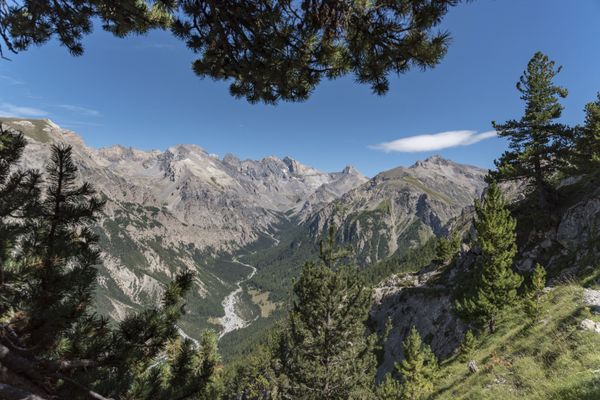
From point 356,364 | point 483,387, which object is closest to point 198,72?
point 483,387

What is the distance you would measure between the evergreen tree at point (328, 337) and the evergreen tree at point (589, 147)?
36136 millimetres

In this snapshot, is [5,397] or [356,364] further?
[356,364]

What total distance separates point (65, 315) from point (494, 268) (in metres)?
37.6

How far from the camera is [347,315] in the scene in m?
25.7

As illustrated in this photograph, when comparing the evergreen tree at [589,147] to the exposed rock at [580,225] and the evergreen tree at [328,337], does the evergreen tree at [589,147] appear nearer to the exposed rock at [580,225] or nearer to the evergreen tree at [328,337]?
the exposed rock at [580,225]

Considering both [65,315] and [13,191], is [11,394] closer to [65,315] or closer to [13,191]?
[65,315]

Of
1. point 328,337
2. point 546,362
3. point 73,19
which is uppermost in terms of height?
point 73,19

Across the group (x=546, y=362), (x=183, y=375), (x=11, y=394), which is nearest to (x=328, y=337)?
(x=546, y=362)

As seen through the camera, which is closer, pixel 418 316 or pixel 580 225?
pixel 580 225

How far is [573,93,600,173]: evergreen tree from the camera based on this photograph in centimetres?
4078

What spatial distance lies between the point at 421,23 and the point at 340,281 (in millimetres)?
21754

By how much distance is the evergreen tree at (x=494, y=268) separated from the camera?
32.6 m

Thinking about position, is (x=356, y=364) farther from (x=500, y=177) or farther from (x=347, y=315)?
(x=500, y=177)

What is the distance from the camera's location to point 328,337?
25.4 m
